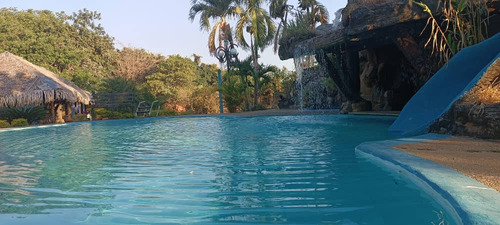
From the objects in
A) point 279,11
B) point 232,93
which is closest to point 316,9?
point 279,11

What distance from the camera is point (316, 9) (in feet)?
88.4

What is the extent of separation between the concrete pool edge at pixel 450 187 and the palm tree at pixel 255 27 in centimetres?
2058

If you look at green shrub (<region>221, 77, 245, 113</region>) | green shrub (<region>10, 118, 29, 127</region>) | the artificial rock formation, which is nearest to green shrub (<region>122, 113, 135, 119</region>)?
green shrub (<region>10, 118, 29, 127</region>)

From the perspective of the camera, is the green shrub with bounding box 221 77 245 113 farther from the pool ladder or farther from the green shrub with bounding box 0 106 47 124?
the green shrub with bounding box 0 106 47 124

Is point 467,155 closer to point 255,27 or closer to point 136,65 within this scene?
point 255,27

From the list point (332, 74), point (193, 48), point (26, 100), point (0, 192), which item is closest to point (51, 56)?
point (26, 100)

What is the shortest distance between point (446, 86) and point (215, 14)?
22198 mm

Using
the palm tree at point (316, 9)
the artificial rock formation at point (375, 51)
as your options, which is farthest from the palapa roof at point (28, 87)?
the palm tree at point (316, 9)

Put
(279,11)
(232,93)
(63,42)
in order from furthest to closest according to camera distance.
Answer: (63,42) → (279,11) → (232,93)

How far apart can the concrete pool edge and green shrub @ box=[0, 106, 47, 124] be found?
18540 millimetres

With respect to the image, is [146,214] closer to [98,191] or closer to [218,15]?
[98,191]

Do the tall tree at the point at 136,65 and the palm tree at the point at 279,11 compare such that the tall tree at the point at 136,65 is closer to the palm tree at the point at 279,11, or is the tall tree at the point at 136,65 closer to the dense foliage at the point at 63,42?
the dense foliage at the point at 63,42

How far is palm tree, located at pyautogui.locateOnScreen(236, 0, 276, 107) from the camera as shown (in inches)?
960

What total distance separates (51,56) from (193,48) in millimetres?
15505
